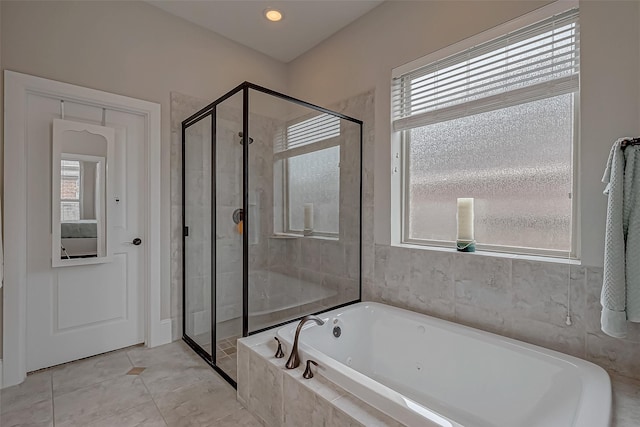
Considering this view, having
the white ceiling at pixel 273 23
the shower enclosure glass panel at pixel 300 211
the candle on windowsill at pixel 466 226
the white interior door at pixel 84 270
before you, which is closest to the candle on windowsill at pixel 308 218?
the shower enclosure glass panel at pixel 300 211

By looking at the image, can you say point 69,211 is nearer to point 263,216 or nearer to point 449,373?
point 263,216

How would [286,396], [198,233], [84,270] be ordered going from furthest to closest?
[198,233], [84,270], [286,396]

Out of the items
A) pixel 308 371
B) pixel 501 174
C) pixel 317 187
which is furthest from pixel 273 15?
pixel 308 371

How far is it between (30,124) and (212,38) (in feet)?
5.24

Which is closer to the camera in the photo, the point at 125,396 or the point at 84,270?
the point at 125,396

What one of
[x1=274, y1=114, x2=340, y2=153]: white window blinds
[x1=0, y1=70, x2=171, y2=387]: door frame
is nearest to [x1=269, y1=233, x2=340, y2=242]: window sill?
[x1=274, y1=114, x2=340, y2=153]: white window blinds

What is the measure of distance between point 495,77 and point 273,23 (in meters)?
1.90

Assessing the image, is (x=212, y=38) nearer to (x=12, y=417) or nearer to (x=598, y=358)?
(x=12, y=417)

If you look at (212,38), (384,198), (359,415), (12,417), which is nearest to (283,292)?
(384,198)

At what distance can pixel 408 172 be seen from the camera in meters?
2.39

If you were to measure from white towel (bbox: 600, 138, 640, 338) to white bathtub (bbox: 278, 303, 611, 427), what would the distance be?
0.27m

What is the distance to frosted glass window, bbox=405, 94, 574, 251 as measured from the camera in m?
1.70

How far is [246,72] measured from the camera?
3.06m

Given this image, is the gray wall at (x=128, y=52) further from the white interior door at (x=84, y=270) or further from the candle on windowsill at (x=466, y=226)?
the candle on windowsill at (x=466, y=226)
